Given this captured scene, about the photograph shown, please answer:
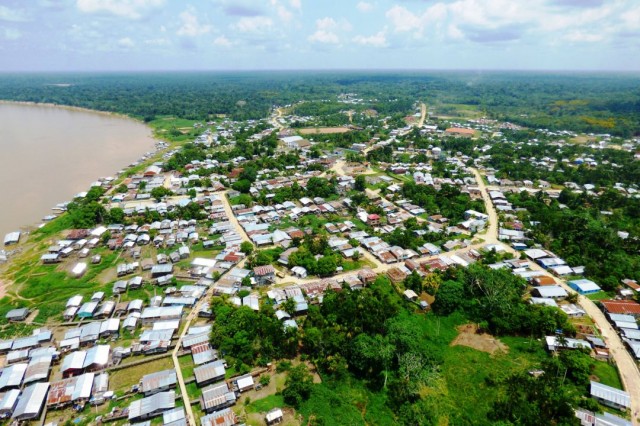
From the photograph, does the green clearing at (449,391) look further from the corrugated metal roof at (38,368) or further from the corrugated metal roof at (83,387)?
the corrugated metal roof at (38,368)

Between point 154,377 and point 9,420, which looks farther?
point 154,377

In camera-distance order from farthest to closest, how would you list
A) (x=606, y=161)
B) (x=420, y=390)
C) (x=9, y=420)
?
(x=606, y=161) < (x=420, y=390) < (x=9, y=420)

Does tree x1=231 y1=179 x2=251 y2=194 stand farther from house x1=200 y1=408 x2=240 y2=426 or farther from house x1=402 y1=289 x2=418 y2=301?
house x1=200 y1=408 x2=240 y2=426

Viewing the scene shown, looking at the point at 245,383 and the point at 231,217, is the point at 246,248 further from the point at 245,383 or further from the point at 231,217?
the point at 245,383

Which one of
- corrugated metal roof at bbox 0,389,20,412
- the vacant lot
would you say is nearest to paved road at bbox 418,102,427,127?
the vacant lot

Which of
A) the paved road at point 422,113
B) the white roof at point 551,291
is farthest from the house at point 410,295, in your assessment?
the paved road at point 422,113

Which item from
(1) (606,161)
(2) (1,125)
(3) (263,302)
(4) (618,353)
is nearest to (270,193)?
(3) (263,302)

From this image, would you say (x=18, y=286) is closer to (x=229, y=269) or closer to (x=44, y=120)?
(x=229, y=269)
